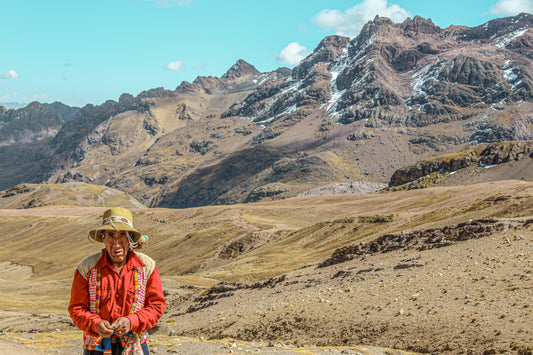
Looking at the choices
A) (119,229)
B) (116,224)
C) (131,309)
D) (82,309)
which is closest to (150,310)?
(131,309)

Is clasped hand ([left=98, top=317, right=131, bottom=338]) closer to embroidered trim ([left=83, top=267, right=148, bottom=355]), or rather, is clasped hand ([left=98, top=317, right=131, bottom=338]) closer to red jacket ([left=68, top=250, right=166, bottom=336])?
red jacket ([left=68, top=250, right=166, bottom=336])

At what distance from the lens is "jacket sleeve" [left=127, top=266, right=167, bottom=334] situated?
9.20 metres

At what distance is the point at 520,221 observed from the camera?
42281mm

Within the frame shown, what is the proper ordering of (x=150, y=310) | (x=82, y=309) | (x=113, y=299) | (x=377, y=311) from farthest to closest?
(x=377, y=311) < (x=150, y=310) < (x=113, y=299) < (x=82, y=309)

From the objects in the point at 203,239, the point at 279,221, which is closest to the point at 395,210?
the point at 279,221

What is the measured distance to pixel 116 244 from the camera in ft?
31.0

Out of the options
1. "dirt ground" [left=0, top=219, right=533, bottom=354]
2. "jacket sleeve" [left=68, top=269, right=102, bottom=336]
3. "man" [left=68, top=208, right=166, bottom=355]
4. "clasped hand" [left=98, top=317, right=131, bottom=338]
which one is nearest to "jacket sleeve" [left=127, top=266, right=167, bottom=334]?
"man" [left=68, top=208, right=166, bottom=355]

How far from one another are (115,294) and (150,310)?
2.66 ft

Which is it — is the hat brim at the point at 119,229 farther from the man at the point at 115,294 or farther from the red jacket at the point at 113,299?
the red jacket at the point at 113,299

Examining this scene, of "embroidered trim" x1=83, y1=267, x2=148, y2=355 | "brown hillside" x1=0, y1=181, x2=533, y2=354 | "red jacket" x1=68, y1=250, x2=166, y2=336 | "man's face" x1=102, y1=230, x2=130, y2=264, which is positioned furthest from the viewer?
"brown hillside" x1=0, y1=181, x2=533, y2=354

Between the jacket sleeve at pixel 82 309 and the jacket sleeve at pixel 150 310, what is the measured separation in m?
0.73

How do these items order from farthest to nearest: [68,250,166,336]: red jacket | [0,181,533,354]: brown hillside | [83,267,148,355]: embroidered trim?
[0,181,533,354]: brown hillside
[83,267,148,355]: embroidered trim
[68,250,166,336]: red jacket

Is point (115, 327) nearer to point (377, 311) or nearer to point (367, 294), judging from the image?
point (377, 311)

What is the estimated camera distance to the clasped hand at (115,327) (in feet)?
29.2
